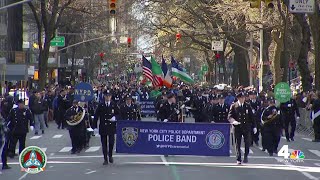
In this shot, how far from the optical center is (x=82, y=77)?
7650 cm

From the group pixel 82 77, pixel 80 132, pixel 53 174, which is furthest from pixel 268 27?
pixel 82 77

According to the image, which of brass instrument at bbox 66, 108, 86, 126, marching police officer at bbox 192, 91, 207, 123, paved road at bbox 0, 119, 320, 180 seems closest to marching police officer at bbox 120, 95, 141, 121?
brass instrument at bbox 66, 108, 86, 126

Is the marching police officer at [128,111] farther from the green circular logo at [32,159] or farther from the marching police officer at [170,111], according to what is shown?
the green circular logo at [32,159]

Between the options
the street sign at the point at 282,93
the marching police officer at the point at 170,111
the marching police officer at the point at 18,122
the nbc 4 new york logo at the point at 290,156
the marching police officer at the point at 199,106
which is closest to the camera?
the marching police officer at the point at 18,122

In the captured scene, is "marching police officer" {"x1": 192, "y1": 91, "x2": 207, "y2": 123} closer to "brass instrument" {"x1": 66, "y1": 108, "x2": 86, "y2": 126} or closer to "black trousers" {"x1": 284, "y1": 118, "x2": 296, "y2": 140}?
"black trousers" {"x1": 284, "y1": 118, "x2": 296, "y2": 140}

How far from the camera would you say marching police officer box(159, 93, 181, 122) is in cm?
2216

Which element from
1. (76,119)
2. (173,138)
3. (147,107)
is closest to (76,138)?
(76,119)

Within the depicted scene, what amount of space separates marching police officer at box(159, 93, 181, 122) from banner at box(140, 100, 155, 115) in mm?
19497

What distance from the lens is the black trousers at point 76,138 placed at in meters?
22.3

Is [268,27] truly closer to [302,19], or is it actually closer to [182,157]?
[302,19]

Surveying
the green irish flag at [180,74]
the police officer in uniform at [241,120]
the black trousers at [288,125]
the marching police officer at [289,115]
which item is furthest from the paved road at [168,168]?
the green irish flag at [180,74]

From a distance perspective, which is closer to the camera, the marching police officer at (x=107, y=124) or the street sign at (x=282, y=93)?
the marching police officer at (x=107, y=124)

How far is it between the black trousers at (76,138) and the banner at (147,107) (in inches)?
762

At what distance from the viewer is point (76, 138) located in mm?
22453
